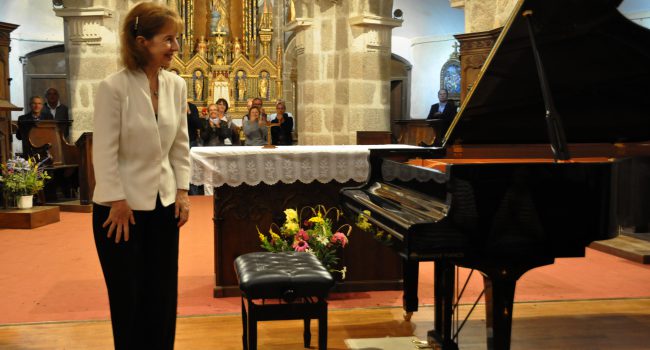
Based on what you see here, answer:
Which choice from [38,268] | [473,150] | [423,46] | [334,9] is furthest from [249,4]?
[473,150]

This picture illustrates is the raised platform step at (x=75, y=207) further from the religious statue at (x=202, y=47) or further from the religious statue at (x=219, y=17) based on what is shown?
the religious statue at (x=219, y=17)

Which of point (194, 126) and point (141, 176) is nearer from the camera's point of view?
point (141, 176)

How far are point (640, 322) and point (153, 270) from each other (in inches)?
121

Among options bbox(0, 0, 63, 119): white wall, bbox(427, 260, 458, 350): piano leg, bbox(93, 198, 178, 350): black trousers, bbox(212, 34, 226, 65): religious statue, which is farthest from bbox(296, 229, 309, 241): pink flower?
bbox(0, 0, 63, 119): white wall

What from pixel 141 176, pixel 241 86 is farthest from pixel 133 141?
pixel 241 86

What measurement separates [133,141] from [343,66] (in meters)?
7.82

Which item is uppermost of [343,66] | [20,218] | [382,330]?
[343,66]

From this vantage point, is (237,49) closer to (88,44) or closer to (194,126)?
(194,126)

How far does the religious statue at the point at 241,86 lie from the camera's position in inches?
565

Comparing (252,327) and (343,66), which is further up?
(343,66)

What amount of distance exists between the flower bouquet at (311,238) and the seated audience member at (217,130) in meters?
5.80

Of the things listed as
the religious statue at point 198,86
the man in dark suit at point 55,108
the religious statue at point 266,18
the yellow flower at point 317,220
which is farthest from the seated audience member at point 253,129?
the religious statue at point 266,18

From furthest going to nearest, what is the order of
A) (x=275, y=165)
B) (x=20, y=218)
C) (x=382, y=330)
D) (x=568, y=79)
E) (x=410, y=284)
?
(x=20, y=218), (x=275, y=165), (x=382, y=330), (x=410, y=284), (x=568, y=79)

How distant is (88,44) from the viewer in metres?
9.55
